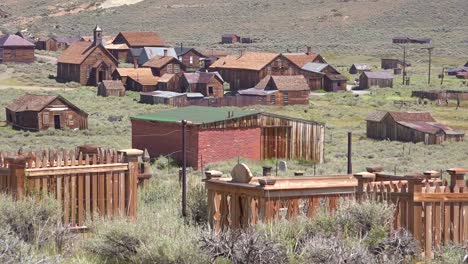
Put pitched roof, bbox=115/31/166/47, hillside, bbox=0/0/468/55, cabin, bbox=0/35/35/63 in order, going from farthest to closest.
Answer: hillside, bbox=0/0/468/55, pitched roof, bbox=115/31/166/47, cabin, bbox=0/35/35/63

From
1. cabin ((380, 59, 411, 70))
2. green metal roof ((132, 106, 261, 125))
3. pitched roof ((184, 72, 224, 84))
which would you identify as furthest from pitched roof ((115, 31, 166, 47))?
green metal roof ((132, 106, 261, 125))

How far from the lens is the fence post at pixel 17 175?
14.1m

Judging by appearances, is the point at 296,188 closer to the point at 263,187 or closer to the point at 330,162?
the point at 263,187

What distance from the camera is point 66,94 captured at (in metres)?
70.5

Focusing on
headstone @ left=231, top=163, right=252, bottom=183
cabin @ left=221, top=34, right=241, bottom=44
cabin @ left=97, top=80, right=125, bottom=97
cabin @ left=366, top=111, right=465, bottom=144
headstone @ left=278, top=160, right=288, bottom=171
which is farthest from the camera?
cabin @ left=221, top=34, right=241, bottom=44

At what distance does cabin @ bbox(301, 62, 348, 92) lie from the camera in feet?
256

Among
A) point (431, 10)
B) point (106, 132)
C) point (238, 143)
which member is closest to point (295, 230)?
point (238, 143)

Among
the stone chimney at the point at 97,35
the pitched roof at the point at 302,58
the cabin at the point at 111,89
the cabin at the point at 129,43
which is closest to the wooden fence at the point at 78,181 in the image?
the cabin at the point at 111,89

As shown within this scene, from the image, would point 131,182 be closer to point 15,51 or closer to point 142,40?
point 15,51

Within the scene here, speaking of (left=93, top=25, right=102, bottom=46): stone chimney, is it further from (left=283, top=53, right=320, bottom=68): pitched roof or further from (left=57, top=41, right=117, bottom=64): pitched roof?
(left=283, top=53, right=320, bottom=68): pitched roof

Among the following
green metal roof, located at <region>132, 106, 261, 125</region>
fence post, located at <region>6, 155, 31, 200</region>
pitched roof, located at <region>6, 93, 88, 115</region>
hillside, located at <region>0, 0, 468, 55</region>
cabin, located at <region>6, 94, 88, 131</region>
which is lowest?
cabin, located at <region>6, 94, 88, 131</region>

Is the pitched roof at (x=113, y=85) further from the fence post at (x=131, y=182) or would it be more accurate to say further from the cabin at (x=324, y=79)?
the fence post at (x=131, y=182)

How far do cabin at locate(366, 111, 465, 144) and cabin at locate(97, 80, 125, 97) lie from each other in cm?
2590

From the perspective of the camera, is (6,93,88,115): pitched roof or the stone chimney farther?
the stone chimney
